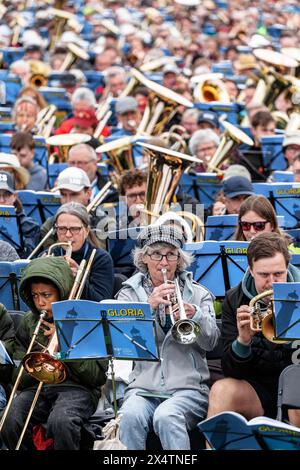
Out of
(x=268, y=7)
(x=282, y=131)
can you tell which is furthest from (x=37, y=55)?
(x=268, y=7)

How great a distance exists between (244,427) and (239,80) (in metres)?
14.1

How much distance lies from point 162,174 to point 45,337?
2.83 m

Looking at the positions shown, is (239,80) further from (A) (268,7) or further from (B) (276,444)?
(B) (276,444)

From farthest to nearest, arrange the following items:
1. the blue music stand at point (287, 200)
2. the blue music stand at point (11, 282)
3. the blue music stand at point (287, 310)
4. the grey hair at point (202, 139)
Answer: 1. the grey hair at point (202, 139)
2. the blue music stand at point (287, 200)
3. the blue music stand at point (11, 282)
4. the blue music stand at point (287, 310)

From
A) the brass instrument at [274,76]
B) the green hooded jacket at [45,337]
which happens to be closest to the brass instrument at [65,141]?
the brass instrument at [274,76]

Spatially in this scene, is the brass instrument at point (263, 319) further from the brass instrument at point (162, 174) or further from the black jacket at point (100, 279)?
the brass instrument at point (162, 174)

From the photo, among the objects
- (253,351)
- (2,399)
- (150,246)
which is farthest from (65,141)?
(253,351)

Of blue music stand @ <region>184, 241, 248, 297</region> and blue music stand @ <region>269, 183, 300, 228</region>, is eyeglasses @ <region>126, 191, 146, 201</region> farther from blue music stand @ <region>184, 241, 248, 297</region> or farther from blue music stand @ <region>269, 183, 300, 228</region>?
blue music stand @ <region>184, 241, 248, 297</region>

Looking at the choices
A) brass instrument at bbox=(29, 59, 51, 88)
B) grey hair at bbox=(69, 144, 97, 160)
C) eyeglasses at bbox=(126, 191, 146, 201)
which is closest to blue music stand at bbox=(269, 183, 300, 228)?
eyeglasses at bbox=(126, 191, 146, 201)

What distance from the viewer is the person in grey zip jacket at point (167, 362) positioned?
6.95m

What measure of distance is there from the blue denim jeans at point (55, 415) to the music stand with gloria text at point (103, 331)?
51 centimetres

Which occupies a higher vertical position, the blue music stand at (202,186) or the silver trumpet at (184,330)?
the blue music stand at (202,186)

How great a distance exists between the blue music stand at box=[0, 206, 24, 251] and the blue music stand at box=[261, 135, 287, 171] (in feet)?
12.8

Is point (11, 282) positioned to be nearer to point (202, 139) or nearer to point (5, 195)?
point (5, 195)
